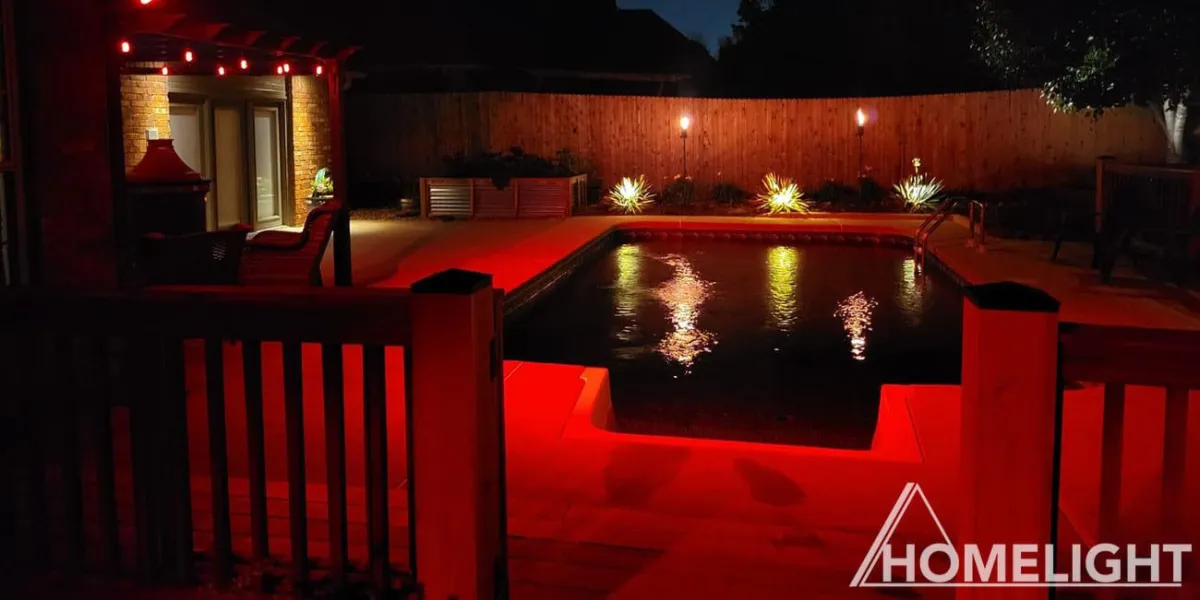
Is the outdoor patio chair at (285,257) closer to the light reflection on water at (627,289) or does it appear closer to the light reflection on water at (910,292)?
the light reflection on water at (627,289)

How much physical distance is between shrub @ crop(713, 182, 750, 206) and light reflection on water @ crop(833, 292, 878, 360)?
8466 millimetres

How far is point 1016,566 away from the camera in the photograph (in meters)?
2.76

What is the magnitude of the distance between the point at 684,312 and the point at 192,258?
437 centimetres

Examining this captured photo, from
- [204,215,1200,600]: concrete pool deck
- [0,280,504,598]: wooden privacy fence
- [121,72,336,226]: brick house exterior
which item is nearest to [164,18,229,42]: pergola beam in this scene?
[204,215,1200,600]: concrete pool deck

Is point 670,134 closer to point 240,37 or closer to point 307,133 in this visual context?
point 307,133

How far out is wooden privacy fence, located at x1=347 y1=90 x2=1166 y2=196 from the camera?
1889 centimetres

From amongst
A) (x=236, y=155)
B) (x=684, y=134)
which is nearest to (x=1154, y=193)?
(x=684, y=134)

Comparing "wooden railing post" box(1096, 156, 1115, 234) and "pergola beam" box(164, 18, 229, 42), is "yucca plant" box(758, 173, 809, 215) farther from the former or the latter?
"pergola beam" box(164, 18, 229, 42)

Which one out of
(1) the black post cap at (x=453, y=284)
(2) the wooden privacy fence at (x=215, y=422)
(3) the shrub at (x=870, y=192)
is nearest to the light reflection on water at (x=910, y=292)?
(3) the shrub at (x=870, y=192)

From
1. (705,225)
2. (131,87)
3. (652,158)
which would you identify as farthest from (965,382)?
(652,158)

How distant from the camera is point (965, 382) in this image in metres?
2.82

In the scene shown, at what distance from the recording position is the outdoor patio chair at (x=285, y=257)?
8.12 metres

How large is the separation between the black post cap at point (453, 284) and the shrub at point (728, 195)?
53.3 feet

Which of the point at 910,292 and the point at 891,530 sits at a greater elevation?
the point at 910,292
